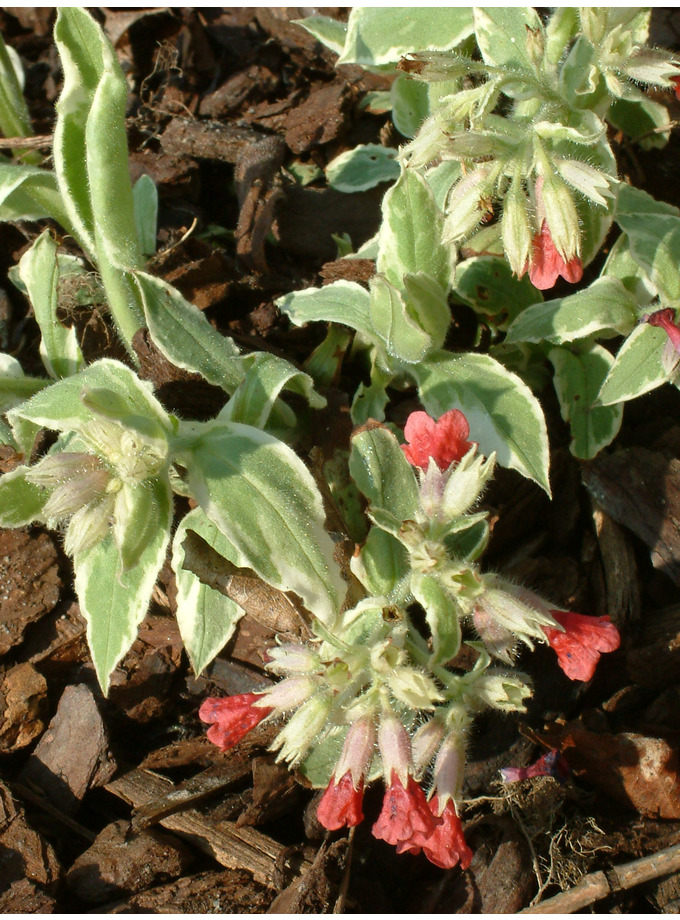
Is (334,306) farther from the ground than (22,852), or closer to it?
farther from the ground

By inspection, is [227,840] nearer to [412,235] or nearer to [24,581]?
[24,581]

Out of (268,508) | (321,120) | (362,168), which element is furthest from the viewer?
(321,120)

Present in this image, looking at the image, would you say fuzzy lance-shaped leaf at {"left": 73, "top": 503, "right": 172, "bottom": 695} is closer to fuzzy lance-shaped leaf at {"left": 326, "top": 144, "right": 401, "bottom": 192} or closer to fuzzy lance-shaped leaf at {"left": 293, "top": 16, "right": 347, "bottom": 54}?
fuzzy lance-shaped leaf at {"left": 326, "top": 144, "right": 401, "bottom": 192}

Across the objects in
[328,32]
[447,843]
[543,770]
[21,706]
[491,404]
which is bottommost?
[543,770]

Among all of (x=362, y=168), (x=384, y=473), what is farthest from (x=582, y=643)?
(x=362, y=168)

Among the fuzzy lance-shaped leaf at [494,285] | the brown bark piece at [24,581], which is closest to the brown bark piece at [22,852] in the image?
the brown bark piece at [24,581]

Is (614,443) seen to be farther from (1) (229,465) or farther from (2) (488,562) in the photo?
(1) (229,465)

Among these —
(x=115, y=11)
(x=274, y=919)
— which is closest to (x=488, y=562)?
(x=274, y=919)
